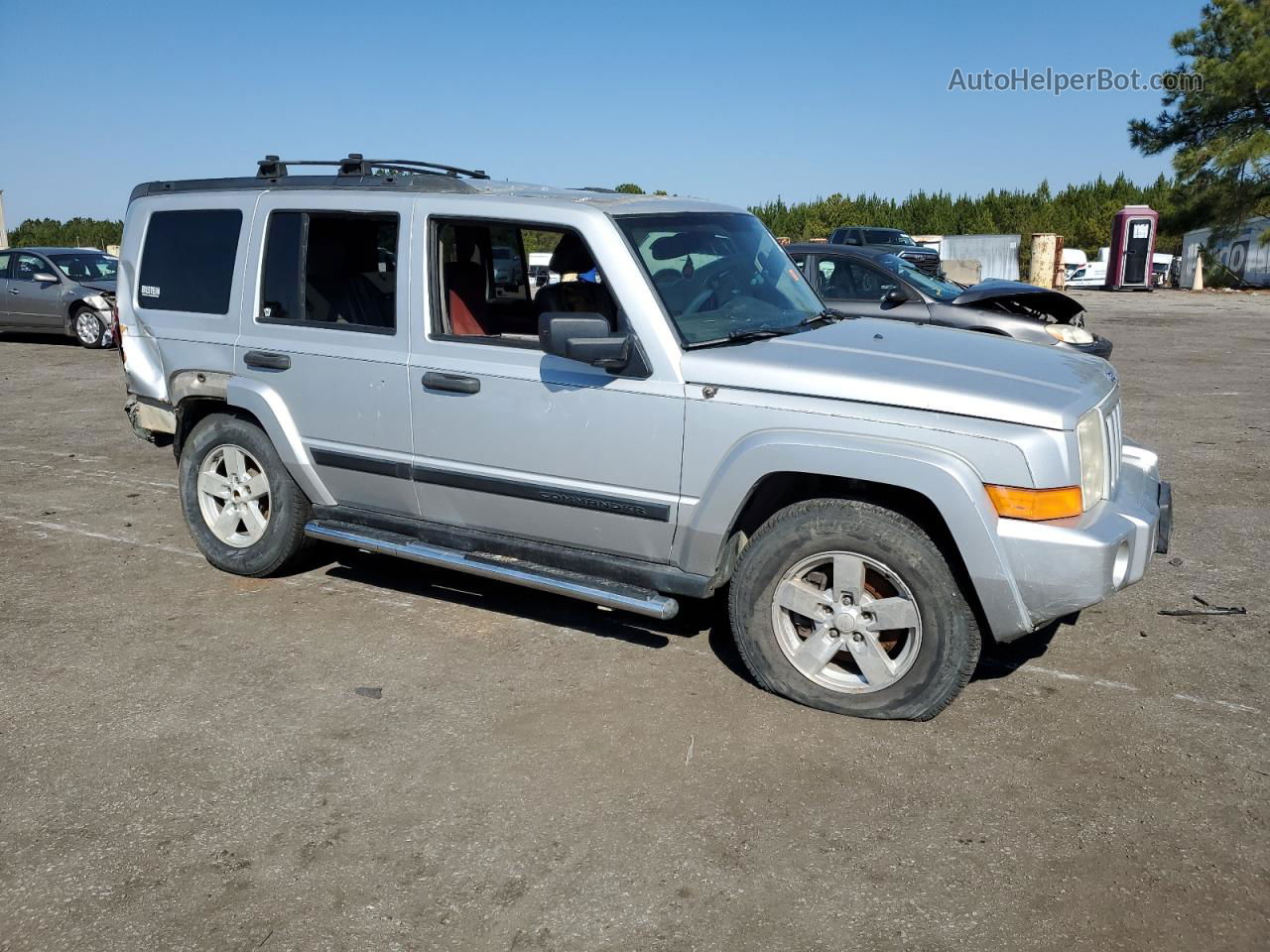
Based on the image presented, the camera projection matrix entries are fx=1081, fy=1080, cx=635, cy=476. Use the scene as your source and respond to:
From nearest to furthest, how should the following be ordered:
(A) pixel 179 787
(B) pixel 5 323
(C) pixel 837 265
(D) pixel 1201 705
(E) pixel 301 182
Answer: (A) pixel 179 787, (D) pixel 1201 705, (E) pixel 301 182, (C) pixel 837 265, (B) pixel 5 323

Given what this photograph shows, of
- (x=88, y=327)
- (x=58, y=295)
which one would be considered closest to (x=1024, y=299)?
(x=88, y=327)

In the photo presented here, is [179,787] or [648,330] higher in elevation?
[648,330]

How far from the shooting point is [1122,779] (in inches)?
142

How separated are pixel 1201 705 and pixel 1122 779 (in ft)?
2.53

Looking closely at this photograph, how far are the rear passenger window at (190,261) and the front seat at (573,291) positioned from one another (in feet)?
5.17

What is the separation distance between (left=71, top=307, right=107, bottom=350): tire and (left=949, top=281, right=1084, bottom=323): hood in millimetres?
12628

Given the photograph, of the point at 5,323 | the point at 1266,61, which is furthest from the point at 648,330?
the point at 1266,61

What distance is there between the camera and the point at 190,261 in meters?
5.54

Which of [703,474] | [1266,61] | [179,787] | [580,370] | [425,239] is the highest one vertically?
[1266,61]

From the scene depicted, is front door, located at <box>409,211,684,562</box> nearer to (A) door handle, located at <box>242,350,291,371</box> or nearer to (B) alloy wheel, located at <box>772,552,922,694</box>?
(B) alloy wheel, located at <box>772,552,922,694</box>

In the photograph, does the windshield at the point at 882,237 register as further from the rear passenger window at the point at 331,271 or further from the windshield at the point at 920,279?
the rear passenger window at the point at 331,271

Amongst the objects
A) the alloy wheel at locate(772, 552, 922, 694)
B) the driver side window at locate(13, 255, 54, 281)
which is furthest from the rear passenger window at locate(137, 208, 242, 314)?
the driver side window at locate(13, 255, 54, 281)

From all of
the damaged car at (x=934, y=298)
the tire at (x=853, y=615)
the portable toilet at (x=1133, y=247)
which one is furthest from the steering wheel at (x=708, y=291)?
the portable toilet at (x=1133, y=247)

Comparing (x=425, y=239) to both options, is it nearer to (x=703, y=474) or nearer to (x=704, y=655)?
(x=703, y=474)
